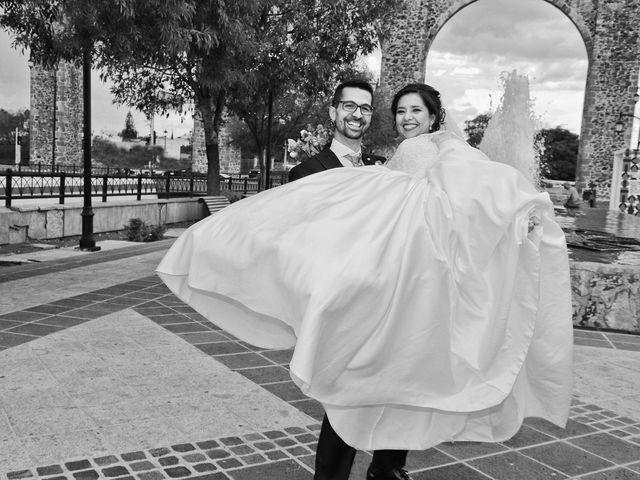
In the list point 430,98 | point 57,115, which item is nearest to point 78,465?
point 430,98

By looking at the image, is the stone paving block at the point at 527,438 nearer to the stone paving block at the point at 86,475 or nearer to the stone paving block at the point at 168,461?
the stone paving block at the point at 168,461

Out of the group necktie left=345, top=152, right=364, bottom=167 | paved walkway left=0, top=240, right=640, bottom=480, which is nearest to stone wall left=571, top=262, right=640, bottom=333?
paved walkway left=0, top=240, right=640, bottom=480

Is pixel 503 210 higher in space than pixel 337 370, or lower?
higher

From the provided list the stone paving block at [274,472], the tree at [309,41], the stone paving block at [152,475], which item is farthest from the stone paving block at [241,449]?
the tree at [309,41]

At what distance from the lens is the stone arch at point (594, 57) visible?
97.7ft

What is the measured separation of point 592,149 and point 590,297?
89.5ft

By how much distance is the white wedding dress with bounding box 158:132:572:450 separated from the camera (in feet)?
7.04

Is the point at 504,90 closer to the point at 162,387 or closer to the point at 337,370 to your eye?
the point at 162,387

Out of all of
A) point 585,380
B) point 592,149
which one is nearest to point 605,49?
point 592,149

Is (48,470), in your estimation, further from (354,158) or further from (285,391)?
(354,158)

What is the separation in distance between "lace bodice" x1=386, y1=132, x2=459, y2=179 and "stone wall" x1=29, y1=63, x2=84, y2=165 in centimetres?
3373

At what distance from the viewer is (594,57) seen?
3019 cm

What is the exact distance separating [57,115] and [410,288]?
1405 inches

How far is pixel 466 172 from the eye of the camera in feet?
7.90
